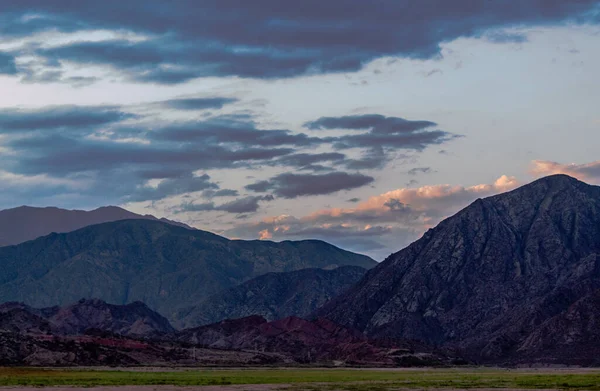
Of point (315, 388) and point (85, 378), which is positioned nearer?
point (315, 388)

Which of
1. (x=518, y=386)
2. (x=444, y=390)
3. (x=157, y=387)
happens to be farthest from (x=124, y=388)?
(x=518, y=386)

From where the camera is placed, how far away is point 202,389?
5074 inches

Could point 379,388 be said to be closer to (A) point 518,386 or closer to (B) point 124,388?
(A) point 518,386

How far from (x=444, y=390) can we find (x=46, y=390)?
49.3 m

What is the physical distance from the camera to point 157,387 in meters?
133

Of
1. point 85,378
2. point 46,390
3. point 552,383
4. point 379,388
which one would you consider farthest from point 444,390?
point 85,378

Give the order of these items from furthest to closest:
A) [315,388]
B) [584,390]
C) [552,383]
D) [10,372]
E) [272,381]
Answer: [10,372] < [272,381] < [552,383] < [315,388] < [584,390]

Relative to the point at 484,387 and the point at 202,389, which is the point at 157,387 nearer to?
the point at 202,389

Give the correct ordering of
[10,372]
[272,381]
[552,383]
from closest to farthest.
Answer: [552,383] < [272,381] < [10,372]

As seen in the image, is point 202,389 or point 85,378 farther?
point 85,378

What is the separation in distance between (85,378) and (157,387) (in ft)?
89.6

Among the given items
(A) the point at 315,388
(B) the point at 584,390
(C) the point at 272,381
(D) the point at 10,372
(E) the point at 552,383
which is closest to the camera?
(B) the point at 584,390

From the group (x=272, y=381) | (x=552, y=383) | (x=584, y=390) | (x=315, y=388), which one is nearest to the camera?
(x=584, y=390)

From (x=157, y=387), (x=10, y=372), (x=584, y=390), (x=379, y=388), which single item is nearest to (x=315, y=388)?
(x=379, y=388)
